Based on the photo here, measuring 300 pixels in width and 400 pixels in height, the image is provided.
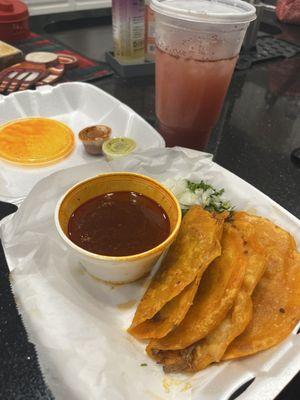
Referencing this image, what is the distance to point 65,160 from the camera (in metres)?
1.45

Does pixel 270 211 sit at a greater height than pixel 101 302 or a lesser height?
greater

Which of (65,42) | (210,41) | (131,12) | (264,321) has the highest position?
(210,41)

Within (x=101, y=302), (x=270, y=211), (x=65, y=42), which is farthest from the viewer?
(x=65, y=42)

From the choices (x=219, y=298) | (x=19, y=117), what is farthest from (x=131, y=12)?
(x=219, y=298)

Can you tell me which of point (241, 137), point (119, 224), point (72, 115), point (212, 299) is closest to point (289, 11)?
point (241, 137)

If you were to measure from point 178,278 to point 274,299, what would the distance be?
0.24 m

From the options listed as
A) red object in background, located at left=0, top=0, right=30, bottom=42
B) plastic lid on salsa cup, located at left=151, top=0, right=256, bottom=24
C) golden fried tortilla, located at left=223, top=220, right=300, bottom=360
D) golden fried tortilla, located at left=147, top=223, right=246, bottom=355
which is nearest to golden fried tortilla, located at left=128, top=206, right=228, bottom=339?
golden fried tortilla, located at left=147, top=223, right=246, bottom=355

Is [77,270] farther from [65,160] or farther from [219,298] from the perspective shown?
[65,160]

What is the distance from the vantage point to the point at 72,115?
1709 millimetres

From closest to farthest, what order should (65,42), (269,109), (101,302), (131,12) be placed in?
(101,302) → (131,12) → (269,109) → (65,42)

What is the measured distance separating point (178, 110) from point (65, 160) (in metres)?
0.53

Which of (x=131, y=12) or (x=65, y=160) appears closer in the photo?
(x=65, y=160)

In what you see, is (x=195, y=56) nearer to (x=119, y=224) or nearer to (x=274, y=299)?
(x=119, y=224)

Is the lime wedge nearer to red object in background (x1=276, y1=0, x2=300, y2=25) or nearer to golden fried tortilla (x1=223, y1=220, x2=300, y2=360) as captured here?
golden fried tortilla (x1=223, y1=220, x2=300, y2=360)
